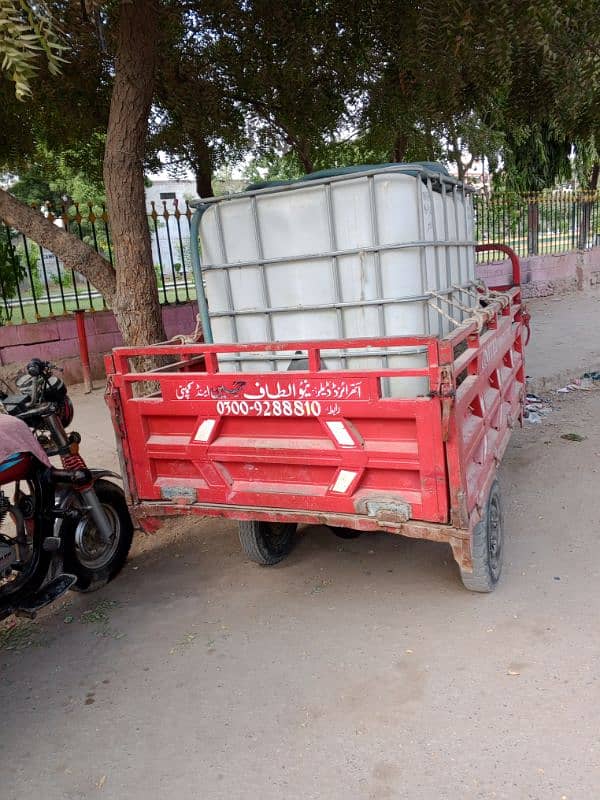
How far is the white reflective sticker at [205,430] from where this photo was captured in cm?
315

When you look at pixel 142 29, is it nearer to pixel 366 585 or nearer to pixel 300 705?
pixel 366 585

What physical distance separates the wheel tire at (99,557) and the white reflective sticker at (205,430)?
2.76ft

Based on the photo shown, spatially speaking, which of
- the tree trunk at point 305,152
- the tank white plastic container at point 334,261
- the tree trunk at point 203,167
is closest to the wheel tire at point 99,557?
the tank white plastic container at point 334,261

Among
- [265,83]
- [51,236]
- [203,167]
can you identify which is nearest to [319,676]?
[51,236]

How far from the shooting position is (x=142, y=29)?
13.9 ft

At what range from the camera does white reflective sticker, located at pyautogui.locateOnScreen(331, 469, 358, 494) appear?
2910mm

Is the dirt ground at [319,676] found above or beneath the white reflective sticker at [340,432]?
beneath

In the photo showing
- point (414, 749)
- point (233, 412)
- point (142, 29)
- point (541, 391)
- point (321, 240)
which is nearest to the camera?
point (414, 749)

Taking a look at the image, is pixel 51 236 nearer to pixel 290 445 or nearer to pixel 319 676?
pixel 290 445

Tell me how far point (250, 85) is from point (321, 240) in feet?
16.1

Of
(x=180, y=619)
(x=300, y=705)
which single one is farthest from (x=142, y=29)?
(x=300, y=705)

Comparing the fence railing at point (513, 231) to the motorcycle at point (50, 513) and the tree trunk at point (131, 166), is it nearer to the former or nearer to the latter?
the tree trunk at point (131, 166)

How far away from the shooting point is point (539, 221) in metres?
13.8

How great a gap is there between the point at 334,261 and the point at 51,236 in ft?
7.01
